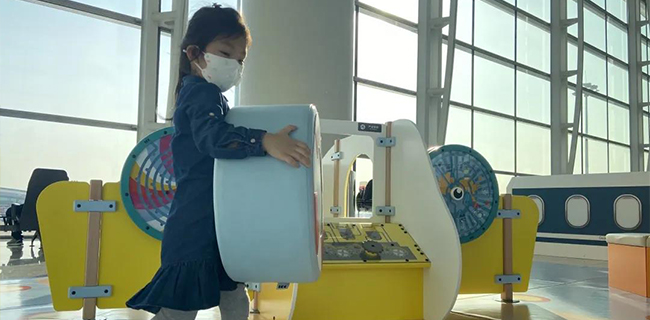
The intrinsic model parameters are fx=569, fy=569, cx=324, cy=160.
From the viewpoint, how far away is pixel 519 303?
3184 mm

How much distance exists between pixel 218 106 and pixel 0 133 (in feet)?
14.3

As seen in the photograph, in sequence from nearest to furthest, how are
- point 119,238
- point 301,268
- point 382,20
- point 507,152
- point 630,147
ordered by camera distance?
1. point 301,268
2. point 119,238
3. point 382,20
4. point 507,152
5. point 630,147

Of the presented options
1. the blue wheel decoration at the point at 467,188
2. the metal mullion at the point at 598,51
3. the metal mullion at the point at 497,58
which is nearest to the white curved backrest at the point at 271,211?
the blue wheel decoration at the point at 467,188

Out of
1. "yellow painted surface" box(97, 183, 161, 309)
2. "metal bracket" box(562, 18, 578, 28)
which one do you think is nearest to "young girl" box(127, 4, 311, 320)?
Answer: "yellow painted surface" box(97, 183, 161, 309)

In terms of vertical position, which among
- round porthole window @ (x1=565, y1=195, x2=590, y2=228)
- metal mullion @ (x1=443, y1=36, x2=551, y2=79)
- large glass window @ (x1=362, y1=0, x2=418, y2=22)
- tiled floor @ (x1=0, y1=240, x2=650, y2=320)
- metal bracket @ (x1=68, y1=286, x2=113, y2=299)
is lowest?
tiled floor @ (x1=0, y1=240, x2=650, y2=320)

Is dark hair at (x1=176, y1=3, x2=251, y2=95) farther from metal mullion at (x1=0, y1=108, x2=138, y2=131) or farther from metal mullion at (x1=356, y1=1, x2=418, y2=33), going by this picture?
metal mullion at (x1=356, y1=1, x2=418, y2=33)

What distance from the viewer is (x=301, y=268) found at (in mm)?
1144

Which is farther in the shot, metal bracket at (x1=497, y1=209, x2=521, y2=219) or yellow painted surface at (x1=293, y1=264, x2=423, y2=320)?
metal bracket at (x1=497, y1=209, x2=521, y2=219)

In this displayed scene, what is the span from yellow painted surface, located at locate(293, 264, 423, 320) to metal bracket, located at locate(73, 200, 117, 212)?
2.81ft

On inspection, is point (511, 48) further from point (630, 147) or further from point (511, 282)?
point (511, 282)

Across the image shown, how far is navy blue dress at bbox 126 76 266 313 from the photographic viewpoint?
1127 millimetres

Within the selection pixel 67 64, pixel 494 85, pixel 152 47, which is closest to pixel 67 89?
pixel 67 64

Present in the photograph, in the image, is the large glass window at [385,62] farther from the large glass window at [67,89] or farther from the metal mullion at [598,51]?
the metal mullion at [598,51]

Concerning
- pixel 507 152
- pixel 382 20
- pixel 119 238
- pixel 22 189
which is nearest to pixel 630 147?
pixel 507 152
